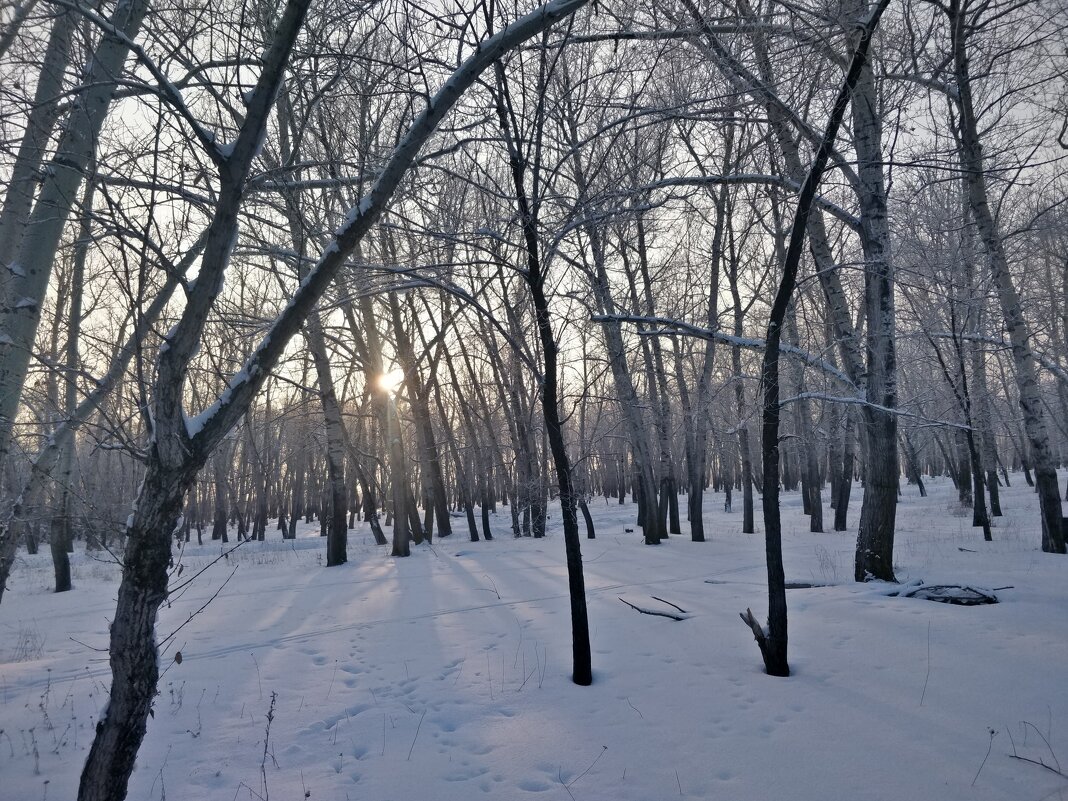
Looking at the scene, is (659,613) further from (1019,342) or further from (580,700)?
(1019,342)

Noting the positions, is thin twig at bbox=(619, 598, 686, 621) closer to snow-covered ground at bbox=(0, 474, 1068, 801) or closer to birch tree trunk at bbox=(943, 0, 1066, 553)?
snow-covered ground at bbox=(0, 474, 1068, 801)

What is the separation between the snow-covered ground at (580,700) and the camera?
3604 millimetres

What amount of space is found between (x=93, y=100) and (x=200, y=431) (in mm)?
3333

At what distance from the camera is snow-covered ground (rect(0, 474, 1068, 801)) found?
3.60 meters

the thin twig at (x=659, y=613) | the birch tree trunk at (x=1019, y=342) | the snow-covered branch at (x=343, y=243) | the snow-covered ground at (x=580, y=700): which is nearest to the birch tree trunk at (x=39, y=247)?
the snow-covered ground at (x=580, y=700)

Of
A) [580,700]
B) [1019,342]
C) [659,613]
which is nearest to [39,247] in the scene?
[580,700]

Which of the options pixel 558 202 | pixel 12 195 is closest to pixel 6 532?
pixel 12 195

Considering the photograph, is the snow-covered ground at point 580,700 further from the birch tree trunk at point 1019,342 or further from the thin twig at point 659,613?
the birch tree trunk at point 1019,342

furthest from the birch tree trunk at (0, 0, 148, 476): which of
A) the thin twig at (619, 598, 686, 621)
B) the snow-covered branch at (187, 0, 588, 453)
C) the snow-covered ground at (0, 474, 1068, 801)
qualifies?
the thin twig at (619, 598, 686, 621)

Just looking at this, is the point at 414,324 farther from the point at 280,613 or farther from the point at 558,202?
the point at 558,202

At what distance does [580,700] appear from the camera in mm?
4797

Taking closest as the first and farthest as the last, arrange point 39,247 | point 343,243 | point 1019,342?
point 343,243
point 39,247
point 1019,342

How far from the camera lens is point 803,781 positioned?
11.3 ft

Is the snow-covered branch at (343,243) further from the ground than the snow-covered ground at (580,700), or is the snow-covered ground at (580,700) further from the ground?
the snow-covered branch at (343,243)
